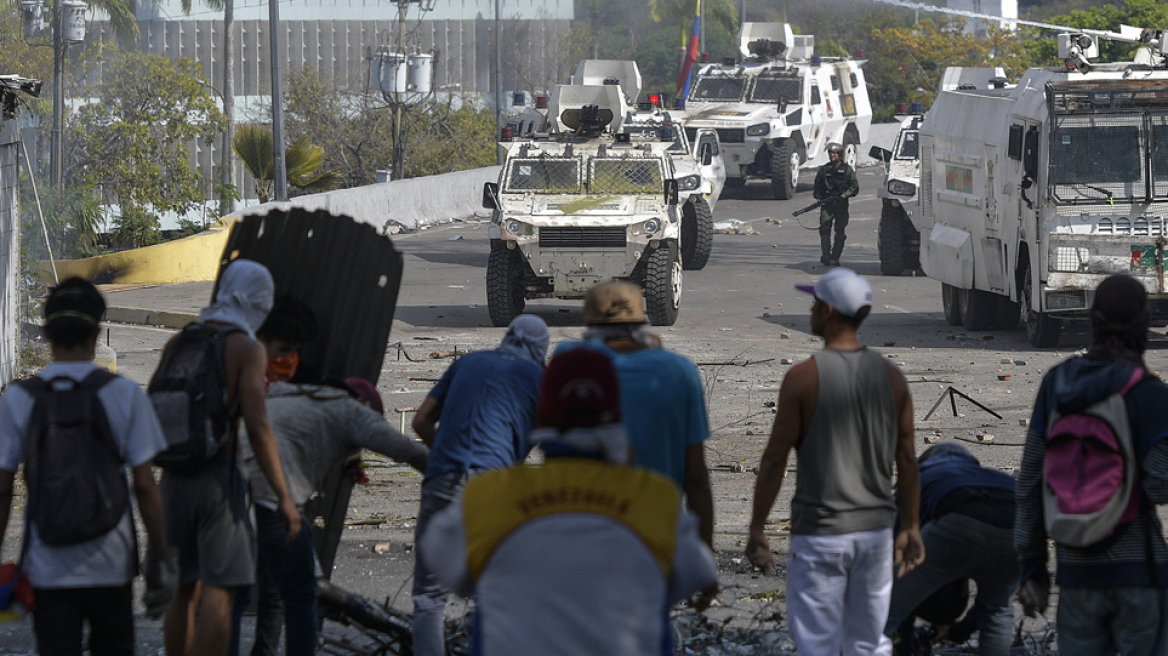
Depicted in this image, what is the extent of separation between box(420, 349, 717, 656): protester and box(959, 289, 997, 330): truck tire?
38.2ft

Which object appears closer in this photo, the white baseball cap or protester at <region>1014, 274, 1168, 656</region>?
protester at <region>1014, 274, 1168, 656</region>

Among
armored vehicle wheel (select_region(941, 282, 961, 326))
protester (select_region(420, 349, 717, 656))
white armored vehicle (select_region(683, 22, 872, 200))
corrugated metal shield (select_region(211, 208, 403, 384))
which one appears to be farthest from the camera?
white armored vehicle (select_region(683, 22, 872, 200))

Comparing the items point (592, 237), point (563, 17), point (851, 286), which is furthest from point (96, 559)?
point (563, 17)

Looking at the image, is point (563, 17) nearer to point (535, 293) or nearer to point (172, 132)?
point (172, 132)

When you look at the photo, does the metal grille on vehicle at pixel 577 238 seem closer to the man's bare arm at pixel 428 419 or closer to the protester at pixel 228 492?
the man's bare arm at pixel 428 419

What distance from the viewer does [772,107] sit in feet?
85.0

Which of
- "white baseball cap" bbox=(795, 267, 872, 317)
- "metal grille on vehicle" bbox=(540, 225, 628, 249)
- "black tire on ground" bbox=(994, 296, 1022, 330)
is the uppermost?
"white baseball cap" bbox=(795, 267, 872, 317)

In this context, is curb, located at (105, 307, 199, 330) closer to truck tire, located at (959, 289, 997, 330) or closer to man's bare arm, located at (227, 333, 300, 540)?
truck tire, located at (959, 289, 997, 330)

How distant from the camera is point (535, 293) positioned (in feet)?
46.4

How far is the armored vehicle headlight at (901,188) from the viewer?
688 inches

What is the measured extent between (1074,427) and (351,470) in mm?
2233

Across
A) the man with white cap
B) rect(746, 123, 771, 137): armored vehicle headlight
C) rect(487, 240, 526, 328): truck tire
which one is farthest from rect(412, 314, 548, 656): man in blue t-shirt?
rect(746, 123, 771, 137): armored vehicle headlight

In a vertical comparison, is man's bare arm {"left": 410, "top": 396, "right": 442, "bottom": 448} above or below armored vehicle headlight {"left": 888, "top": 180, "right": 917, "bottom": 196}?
below

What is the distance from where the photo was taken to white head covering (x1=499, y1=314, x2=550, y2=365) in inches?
178
